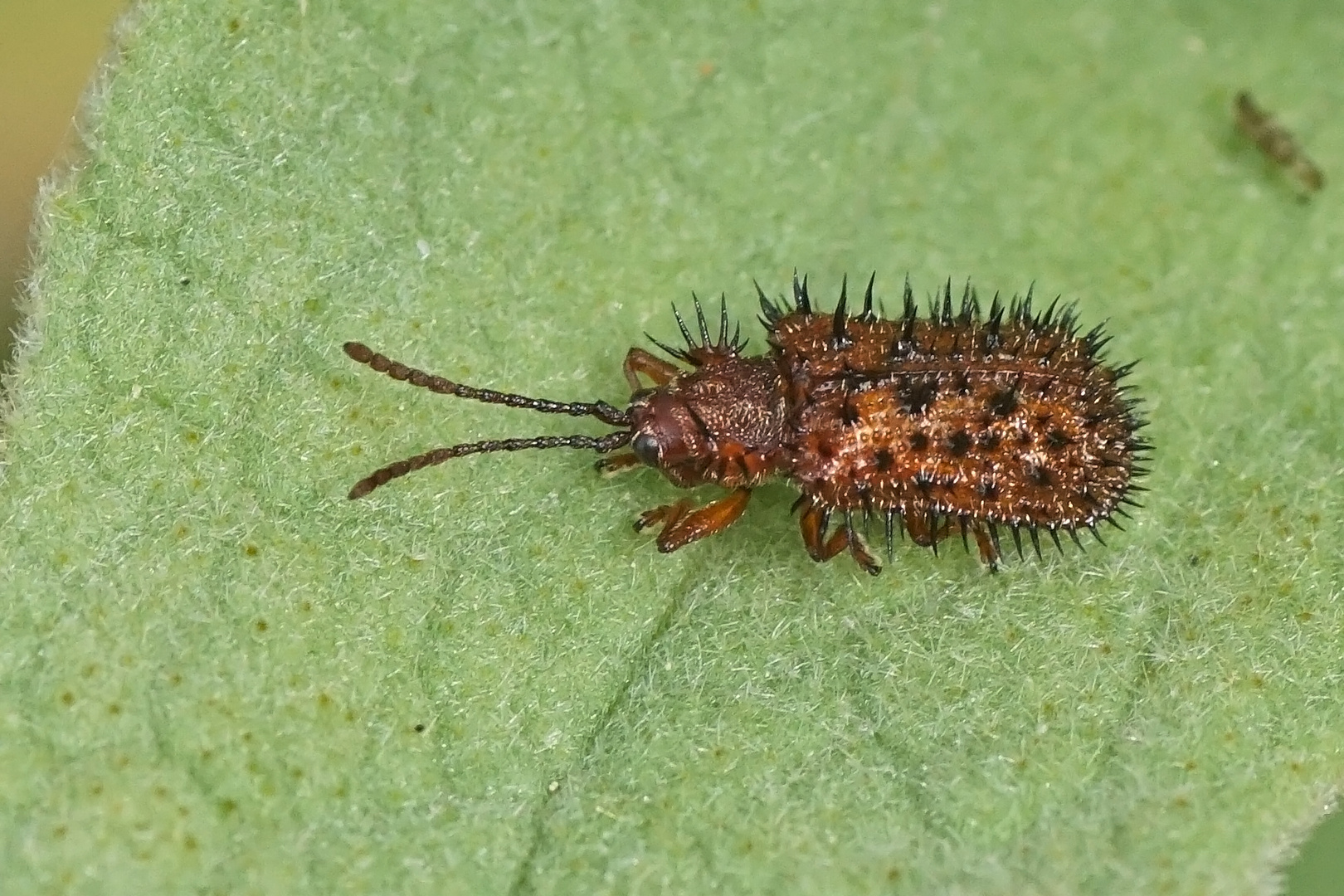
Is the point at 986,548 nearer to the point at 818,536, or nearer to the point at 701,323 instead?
the point at 818,536

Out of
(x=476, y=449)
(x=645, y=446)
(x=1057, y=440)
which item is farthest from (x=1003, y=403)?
(x=476, y=449)

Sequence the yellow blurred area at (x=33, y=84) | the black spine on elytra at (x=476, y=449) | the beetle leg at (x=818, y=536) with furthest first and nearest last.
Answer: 1. the yellow blurred area at (x=33, y=84)
2. the beetle leg at (x=818, y=536)
3. the black spine on elytra at (x=476, y=449)

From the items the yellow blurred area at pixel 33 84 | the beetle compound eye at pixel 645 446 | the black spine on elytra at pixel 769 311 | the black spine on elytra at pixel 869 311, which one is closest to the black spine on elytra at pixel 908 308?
the black spine on elytra at pixel 869 311

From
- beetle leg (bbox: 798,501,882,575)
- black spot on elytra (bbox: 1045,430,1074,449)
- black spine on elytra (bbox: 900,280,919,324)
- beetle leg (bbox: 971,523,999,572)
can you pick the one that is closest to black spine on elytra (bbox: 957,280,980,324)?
black spine on elytra (bbox: 900,280,919,324)

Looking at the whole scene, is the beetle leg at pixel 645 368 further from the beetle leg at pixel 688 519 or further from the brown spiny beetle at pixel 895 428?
the beetle leg at pixel 688 519

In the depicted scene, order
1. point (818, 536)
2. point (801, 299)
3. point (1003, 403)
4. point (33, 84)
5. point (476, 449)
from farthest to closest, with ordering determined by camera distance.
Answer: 1. point (33, 84)
2. point (801, 299)
3. point (818, 536)
4. point (1003, 403)
5. point (476, 449)

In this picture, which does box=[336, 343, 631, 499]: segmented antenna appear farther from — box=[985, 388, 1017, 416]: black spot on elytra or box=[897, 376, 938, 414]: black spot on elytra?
box=[985, 388, 1017, 416]: black spot on elytra
